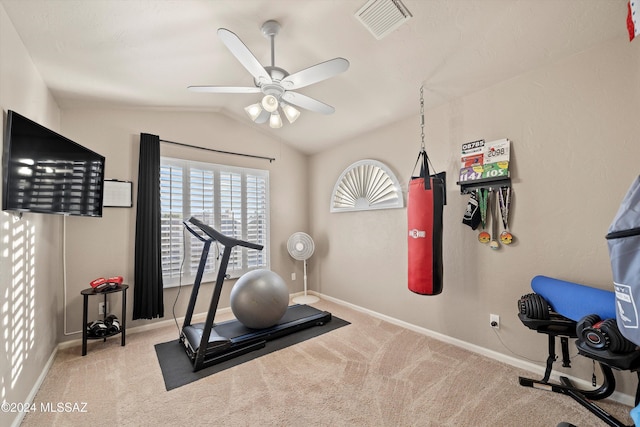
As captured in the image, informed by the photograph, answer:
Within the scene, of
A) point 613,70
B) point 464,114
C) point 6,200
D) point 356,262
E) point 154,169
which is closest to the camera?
point 6,200

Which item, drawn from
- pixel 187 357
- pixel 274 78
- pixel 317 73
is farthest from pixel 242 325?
Result: pixel 317 73

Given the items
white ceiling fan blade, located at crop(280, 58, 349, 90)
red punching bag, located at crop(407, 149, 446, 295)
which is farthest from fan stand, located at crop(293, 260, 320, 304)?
white ceiling fan blade, located at crop(280, 58, 349, 90)

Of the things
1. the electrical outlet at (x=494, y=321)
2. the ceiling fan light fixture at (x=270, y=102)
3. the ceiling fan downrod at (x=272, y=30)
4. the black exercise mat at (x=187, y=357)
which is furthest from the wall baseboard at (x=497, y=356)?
the ceiling fan downrod at (x=272, y=30)

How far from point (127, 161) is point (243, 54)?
2406mm

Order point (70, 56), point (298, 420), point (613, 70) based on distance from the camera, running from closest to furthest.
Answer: point (298, 420) → point (613, 70) → point (70, 56)

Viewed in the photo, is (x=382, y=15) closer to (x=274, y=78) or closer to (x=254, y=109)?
(x=274, y=78)

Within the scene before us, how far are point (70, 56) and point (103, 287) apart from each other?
2.12 metres

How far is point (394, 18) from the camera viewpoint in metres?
2.04

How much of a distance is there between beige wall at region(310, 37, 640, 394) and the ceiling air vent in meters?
1.20

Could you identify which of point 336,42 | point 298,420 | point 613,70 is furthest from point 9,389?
point 613,70

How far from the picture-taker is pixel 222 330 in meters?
3.03

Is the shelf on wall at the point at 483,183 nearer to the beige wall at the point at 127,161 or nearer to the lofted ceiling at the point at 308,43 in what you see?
the lofted ceiling at the point at 308,43

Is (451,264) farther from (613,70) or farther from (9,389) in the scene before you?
(9,389)

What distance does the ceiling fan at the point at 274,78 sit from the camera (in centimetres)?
181
